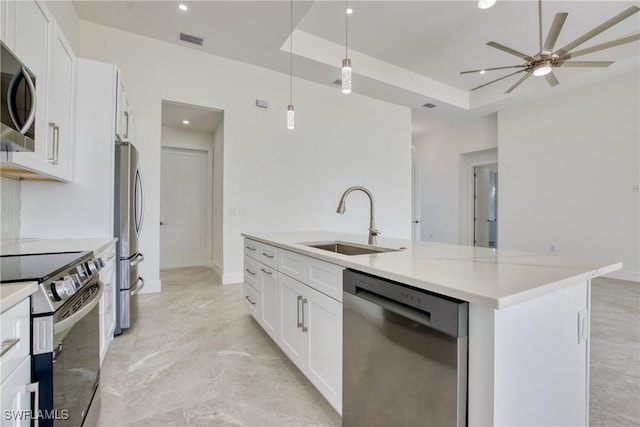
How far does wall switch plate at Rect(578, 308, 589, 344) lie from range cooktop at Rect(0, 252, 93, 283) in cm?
190

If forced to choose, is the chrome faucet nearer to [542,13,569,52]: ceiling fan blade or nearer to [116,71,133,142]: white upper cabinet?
[116,71,133,142]: white upper cabinet

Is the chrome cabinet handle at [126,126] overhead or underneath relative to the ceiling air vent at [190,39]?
underneath

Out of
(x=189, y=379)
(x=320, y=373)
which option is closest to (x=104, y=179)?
(x=189, y=379)

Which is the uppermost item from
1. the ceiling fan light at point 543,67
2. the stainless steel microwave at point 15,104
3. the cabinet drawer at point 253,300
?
the ceiling fan light at point 543,67

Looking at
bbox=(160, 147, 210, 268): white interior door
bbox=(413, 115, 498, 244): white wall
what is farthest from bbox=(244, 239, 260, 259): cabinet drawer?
bbox=(413, 115, 498, 244): white wall

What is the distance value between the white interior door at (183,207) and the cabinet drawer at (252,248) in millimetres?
3325

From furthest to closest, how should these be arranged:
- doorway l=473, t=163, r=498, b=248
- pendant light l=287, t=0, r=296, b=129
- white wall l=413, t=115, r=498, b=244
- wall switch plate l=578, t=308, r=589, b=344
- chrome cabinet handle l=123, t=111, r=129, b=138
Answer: doorway l=473, t=163, r=498, b=248
white wall l=413, t=115, r=498, b=244
pendant light l=287, t=0, r=296, b=129
chrome cabinet handle l=123, t=111, r=129, b=138
wall switch plate l=578, t=308, r=589, b=344

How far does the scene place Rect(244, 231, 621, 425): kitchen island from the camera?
826mm

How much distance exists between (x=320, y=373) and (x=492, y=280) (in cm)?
102

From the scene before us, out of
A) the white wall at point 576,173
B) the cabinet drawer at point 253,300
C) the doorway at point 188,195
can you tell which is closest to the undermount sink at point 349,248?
the cabinet drawer at point 253,300

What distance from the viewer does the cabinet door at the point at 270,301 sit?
205cm

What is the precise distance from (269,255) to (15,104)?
1.54 metres

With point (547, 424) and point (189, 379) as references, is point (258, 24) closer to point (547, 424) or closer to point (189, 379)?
point (189, 379)

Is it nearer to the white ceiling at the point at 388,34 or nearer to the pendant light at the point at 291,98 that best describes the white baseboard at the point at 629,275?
the white ceiling at the point at 388,34
